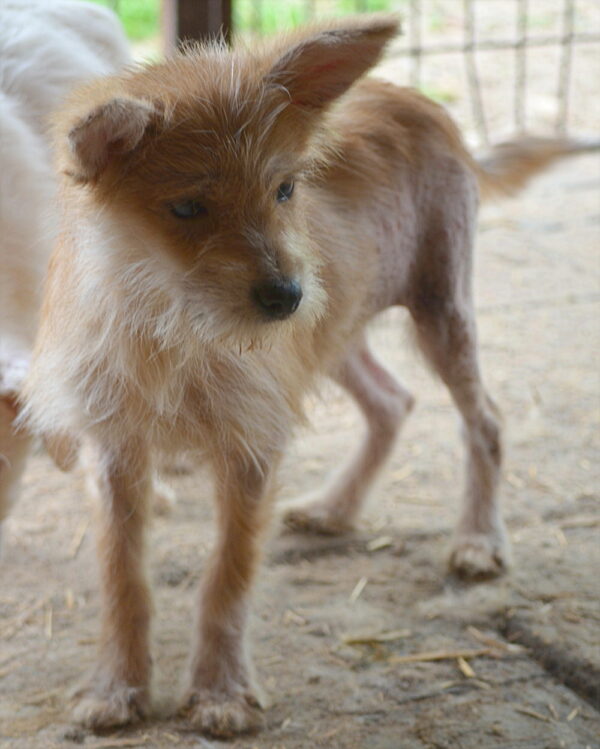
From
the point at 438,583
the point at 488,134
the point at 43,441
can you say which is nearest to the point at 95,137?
the point at 43,441

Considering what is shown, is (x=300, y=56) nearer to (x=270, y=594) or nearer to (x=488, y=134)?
(x=270, y=594)

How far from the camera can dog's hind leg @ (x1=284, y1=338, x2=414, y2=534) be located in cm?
458

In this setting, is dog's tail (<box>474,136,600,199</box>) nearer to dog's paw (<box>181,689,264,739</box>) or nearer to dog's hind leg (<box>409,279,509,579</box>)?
dog's hind leg (<box>409,279,509,579</box>)

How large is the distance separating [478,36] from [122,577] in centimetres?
886

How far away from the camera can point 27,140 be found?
479 centimetres

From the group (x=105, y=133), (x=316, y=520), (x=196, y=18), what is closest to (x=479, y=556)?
(x=316, y=520)

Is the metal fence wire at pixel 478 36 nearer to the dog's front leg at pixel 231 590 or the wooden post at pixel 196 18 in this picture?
the wooden post at pixel 196 18

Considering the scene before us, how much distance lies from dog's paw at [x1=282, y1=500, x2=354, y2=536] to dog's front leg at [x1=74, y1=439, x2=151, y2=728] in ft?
3.94

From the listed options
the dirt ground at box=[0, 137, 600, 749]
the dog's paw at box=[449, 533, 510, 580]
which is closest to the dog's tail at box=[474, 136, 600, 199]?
the dirt ground at box=[0, 137, 600, 749]

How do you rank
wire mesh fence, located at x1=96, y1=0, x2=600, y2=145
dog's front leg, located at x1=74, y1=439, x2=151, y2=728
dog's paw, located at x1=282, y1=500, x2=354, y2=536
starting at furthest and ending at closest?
wire mesh fence, located at x1=96, y1=0, x2=600, y2=145 < dog's paw, located at x1=282, y1=500, x2=354, y2=536 < dog's front leg, located at x1=74, y1=439, x2=151, y2=728

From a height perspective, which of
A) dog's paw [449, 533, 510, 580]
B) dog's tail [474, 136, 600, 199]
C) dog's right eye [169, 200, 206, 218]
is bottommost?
dog's paw [449, 533, 510, 580]

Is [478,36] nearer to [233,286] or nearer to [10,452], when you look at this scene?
[10,452]

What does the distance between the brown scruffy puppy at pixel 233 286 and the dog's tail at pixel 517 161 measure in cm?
36

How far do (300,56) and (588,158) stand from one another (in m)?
6.99
